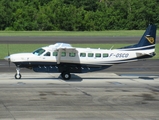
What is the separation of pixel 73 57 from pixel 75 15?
203 ft

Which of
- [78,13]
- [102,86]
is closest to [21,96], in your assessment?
[102,86]

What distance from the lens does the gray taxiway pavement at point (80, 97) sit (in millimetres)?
18812

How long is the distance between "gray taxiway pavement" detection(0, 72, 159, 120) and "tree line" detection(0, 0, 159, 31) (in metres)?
58.7

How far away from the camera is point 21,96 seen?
901 inches

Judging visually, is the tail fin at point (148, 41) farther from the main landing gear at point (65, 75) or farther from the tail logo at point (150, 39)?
the main landing gear at point (65, 75)

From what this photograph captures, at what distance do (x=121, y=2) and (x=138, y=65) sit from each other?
61919mm

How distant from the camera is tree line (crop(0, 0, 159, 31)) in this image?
3541 inches

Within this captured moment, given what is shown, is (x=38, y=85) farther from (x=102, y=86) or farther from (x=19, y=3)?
(x=19, y=3)

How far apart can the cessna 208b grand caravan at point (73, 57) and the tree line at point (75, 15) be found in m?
59.0

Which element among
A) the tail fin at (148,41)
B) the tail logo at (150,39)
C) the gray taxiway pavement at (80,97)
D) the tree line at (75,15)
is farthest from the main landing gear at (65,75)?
the tree line at (75,15)

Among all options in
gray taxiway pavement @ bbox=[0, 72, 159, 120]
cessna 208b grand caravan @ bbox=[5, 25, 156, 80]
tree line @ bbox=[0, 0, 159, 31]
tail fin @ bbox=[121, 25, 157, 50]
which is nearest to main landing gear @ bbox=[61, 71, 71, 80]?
cessna 208b grand caravan @ bbox=[5, 25, 156, 80]

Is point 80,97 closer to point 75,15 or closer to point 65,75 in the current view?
point 65,75

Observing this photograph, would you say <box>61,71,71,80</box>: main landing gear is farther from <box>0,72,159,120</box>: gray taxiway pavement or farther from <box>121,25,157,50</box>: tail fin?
<box>121,25,157,50</box>: tail fin

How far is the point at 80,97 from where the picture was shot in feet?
75.0
